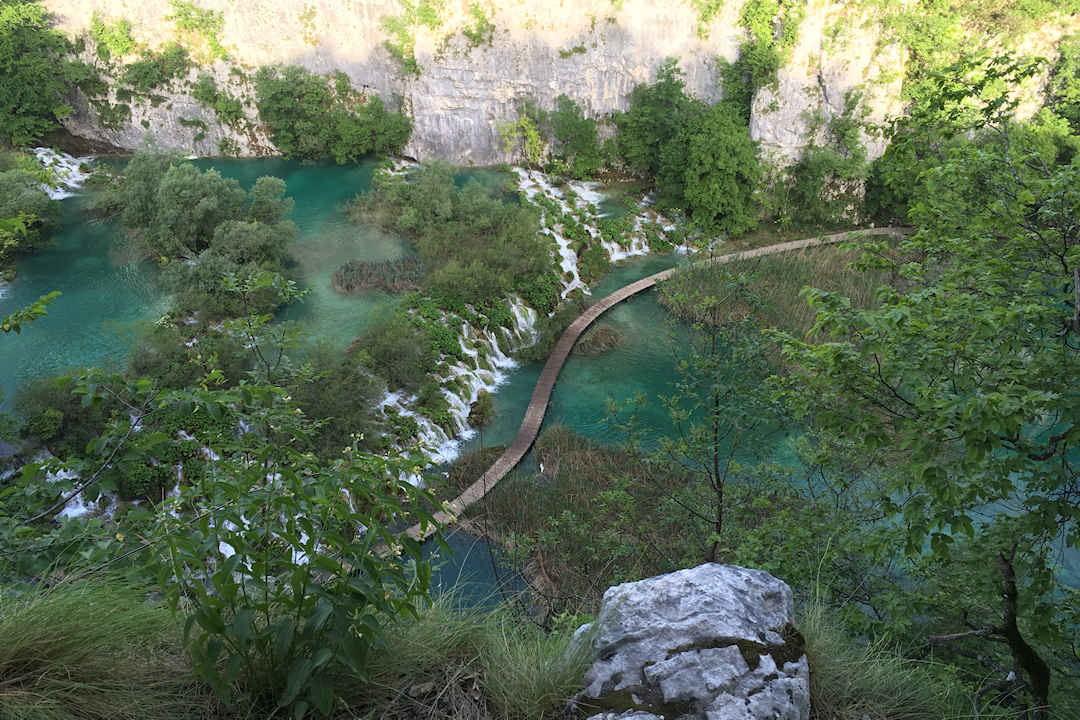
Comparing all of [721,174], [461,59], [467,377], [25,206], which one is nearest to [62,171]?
[25,206]

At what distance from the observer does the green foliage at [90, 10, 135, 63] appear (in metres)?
24.5

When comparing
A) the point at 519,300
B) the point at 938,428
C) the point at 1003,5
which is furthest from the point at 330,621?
the point at 1003,5

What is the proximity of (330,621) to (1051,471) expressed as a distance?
3583 mm

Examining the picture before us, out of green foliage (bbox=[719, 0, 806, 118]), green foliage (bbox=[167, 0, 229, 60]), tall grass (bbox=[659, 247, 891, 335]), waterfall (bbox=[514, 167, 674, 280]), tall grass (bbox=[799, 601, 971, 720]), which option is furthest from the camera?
green foliage (bbox=[167, 0, 229, 60])

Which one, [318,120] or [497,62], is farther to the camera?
[318,120]

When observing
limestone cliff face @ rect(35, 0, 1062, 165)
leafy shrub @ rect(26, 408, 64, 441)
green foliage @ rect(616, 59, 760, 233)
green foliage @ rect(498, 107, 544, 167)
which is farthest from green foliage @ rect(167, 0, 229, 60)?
leafy shrub @ rect(26, 408, 64, 441)

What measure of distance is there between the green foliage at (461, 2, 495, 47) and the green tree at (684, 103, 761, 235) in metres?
7.67

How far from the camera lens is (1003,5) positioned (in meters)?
19.7

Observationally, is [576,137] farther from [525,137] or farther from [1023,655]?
[1023,655]

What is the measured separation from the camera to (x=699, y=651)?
10.2ft

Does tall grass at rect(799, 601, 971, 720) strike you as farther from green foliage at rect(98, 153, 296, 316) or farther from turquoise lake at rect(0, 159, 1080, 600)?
green foliage at rect(98, 153, 296, 316)

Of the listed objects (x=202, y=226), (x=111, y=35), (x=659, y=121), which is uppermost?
(x=111, y=35)

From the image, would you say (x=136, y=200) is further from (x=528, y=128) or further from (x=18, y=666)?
(x=18, y=666)

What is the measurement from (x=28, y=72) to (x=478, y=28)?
1483 cm
